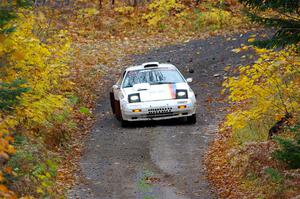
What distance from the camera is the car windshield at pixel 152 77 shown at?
17.2 metres

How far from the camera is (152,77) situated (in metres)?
17.3

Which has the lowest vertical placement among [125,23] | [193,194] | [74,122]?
[125,23]

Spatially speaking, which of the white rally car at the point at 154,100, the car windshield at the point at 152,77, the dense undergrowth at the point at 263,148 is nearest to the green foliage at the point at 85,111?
the white rally car at the point at 154,100

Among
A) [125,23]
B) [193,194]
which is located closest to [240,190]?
[193,194]

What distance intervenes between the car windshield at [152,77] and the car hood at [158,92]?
35 cm

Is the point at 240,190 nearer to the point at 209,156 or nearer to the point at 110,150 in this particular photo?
the point at 209,156

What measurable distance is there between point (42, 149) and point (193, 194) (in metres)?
3.45

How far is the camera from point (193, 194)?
11.3 meters

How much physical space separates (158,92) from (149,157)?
3095 millimetres

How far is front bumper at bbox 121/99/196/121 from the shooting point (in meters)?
16.3

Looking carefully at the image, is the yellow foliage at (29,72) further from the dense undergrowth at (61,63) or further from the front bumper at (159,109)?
the front bumper at (159,109)

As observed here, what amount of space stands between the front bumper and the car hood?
14 centimetres

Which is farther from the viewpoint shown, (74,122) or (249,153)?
(74,122)

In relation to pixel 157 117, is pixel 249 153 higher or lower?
higher
